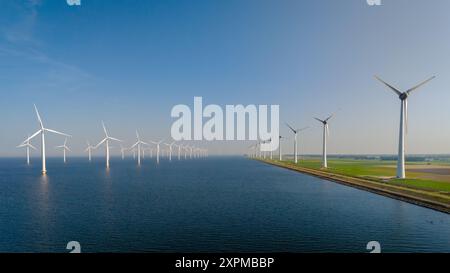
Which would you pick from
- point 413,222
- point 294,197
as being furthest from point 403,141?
point 413,222

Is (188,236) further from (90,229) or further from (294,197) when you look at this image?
(294,197)

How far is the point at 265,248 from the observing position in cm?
2092

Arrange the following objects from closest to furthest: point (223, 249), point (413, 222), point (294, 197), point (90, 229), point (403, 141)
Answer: point (223, 249) < point (90, 229) < point (413, 222) < point (294, 197) < point (403, 141)

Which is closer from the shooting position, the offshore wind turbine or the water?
the water

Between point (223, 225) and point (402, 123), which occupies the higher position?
point (402, 123)

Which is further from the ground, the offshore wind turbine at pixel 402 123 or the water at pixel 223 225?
the offshore wind turbine at pixel 402 123

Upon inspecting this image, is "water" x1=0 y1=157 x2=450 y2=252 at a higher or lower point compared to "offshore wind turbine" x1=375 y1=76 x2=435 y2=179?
lower

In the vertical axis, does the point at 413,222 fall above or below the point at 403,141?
below

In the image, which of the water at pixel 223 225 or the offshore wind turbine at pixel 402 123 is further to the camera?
the offshore wind turbine at pixel 402 123

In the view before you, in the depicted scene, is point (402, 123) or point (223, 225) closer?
point (223, 225)

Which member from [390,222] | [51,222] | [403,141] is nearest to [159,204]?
[51,222]
